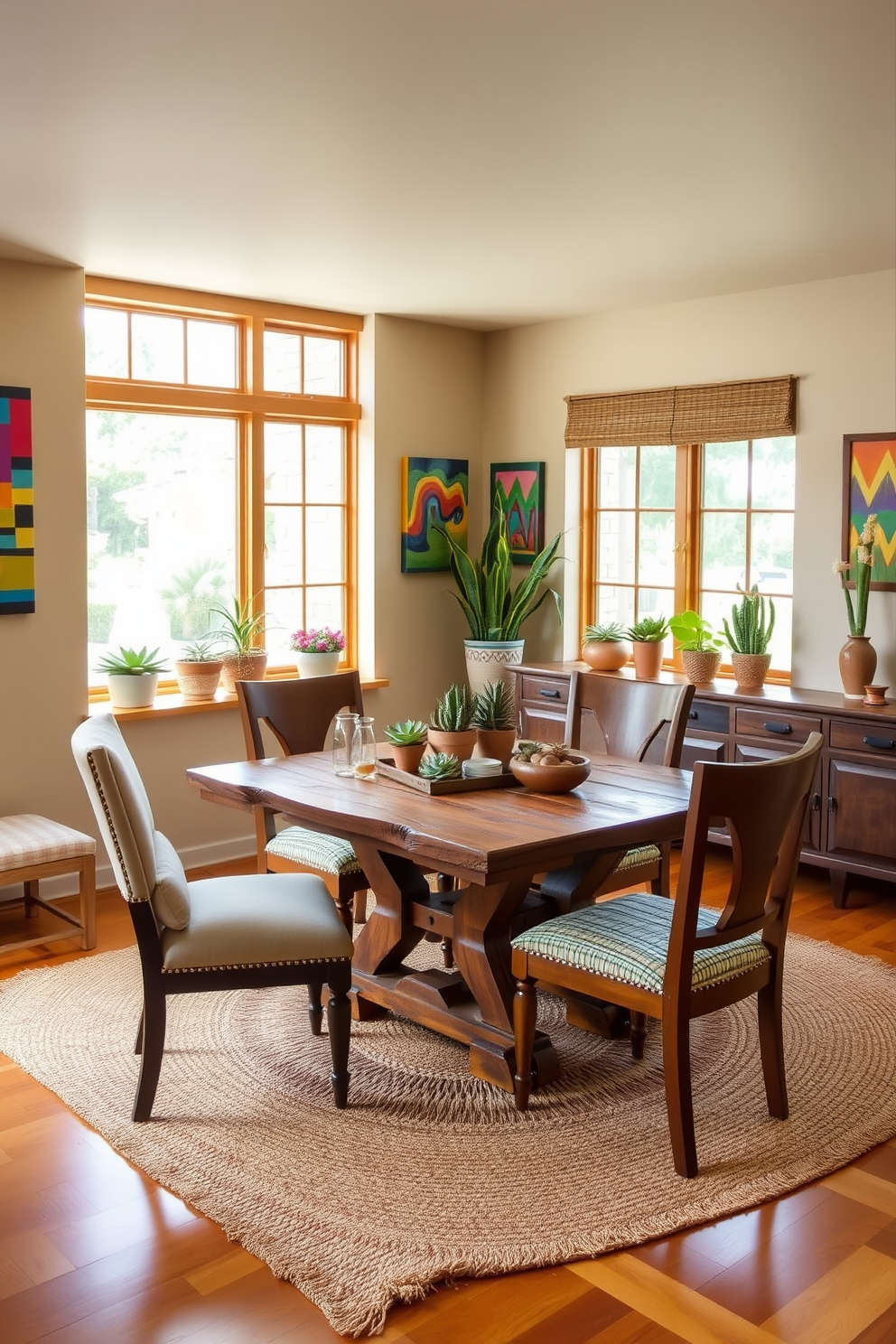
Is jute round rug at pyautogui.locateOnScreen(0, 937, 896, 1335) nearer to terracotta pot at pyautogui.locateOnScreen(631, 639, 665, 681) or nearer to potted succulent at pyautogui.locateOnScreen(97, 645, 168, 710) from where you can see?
potted succulent at pyautogui.locateOnScreen(97, 645, 168, 710)

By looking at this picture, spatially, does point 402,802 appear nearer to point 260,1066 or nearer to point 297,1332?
point 260,1066

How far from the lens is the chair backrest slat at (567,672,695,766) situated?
3857mm

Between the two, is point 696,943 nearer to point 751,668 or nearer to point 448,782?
point 448,782

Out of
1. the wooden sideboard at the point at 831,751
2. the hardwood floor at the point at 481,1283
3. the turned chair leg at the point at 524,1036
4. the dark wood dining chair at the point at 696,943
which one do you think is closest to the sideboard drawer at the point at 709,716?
the wooden sideboard at the point at 831,751

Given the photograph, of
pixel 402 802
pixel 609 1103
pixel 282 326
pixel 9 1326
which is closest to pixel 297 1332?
pixel 9 1326

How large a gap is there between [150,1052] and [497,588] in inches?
137

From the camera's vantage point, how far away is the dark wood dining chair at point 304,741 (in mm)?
3604

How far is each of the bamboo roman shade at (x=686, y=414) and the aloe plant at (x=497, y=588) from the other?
0.58 m

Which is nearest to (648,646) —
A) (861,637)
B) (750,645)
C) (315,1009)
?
(750,645)

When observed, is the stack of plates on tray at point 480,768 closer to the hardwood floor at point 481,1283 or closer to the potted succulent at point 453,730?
the potted succulent at point 453,730

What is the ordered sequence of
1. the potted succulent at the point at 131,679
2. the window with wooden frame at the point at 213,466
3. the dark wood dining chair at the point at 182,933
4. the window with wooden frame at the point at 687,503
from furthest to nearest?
1. the window with wooden frame at the point at 687,503
2. the window with wooden frame at the point at 213,466
3. the potted succulent at the point at 131,679
4. the dark wood dining chair at the point at 182,933

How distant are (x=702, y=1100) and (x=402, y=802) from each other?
106 centimetres

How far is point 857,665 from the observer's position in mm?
4801

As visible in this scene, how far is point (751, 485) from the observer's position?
544 cm
